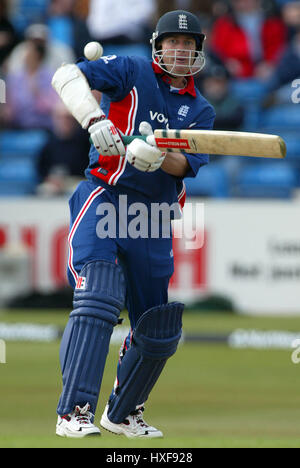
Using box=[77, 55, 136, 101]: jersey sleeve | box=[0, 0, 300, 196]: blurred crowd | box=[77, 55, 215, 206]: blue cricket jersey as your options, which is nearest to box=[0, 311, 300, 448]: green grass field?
box=[77, 55, 215, 206]: blue cricket jersey

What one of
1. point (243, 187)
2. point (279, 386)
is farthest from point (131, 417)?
point (243, 187)

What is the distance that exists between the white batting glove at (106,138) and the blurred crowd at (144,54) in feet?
20.2

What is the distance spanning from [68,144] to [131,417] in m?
6.15

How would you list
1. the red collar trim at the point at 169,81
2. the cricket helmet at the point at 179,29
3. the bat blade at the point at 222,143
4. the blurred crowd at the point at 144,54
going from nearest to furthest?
1. the bat blade at the point at 222,143
2. the cricket helmet at the point at 179,29
3. the red collar trim at the point at 169,81
4. the blurred crowd at the point at 144,54

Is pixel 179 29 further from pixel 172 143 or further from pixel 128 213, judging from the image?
pixel 128 213

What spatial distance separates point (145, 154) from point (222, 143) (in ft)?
1.11

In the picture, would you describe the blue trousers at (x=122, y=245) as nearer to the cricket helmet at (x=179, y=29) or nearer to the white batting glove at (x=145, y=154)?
the white batting glove at (x=145, y=154)

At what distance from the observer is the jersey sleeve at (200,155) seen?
4.77 m

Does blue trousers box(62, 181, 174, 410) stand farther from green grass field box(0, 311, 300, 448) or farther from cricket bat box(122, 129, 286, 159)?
green grass field box(0, 311, 300, 448)

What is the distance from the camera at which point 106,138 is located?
4.43 metres

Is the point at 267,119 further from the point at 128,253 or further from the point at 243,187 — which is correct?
the point at 128,253

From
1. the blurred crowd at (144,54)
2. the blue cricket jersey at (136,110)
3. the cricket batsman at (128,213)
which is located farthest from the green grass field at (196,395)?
the blurred crowd at (144,54)

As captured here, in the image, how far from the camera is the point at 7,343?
29.4 feet

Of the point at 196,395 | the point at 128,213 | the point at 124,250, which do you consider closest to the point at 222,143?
the point at 128,213
